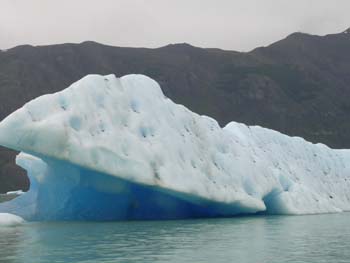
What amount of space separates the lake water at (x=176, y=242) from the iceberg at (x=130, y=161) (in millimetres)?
1453

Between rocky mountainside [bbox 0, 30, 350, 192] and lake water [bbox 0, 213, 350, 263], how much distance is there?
81.3 m

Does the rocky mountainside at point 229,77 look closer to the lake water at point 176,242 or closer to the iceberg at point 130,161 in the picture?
the iceberg at point 130,161

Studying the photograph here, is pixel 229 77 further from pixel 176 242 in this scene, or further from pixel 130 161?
pixel 176 242

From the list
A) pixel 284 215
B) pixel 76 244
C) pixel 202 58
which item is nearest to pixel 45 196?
pixel 76 244

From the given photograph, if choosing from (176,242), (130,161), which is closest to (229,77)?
(130,161)

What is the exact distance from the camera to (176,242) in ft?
44.0

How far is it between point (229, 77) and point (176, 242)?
11439 centimetres

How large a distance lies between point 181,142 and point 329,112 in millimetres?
96433

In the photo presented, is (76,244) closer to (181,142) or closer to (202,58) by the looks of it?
(181,142)

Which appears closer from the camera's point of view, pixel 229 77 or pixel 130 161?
pixel 130 161

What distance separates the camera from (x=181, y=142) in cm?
2023

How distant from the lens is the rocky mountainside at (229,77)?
111 metres

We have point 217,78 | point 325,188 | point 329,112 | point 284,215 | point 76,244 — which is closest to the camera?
point 76,244

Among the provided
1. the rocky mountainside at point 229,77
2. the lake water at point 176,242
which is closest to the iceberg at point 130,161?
the lake water at point 176,242
